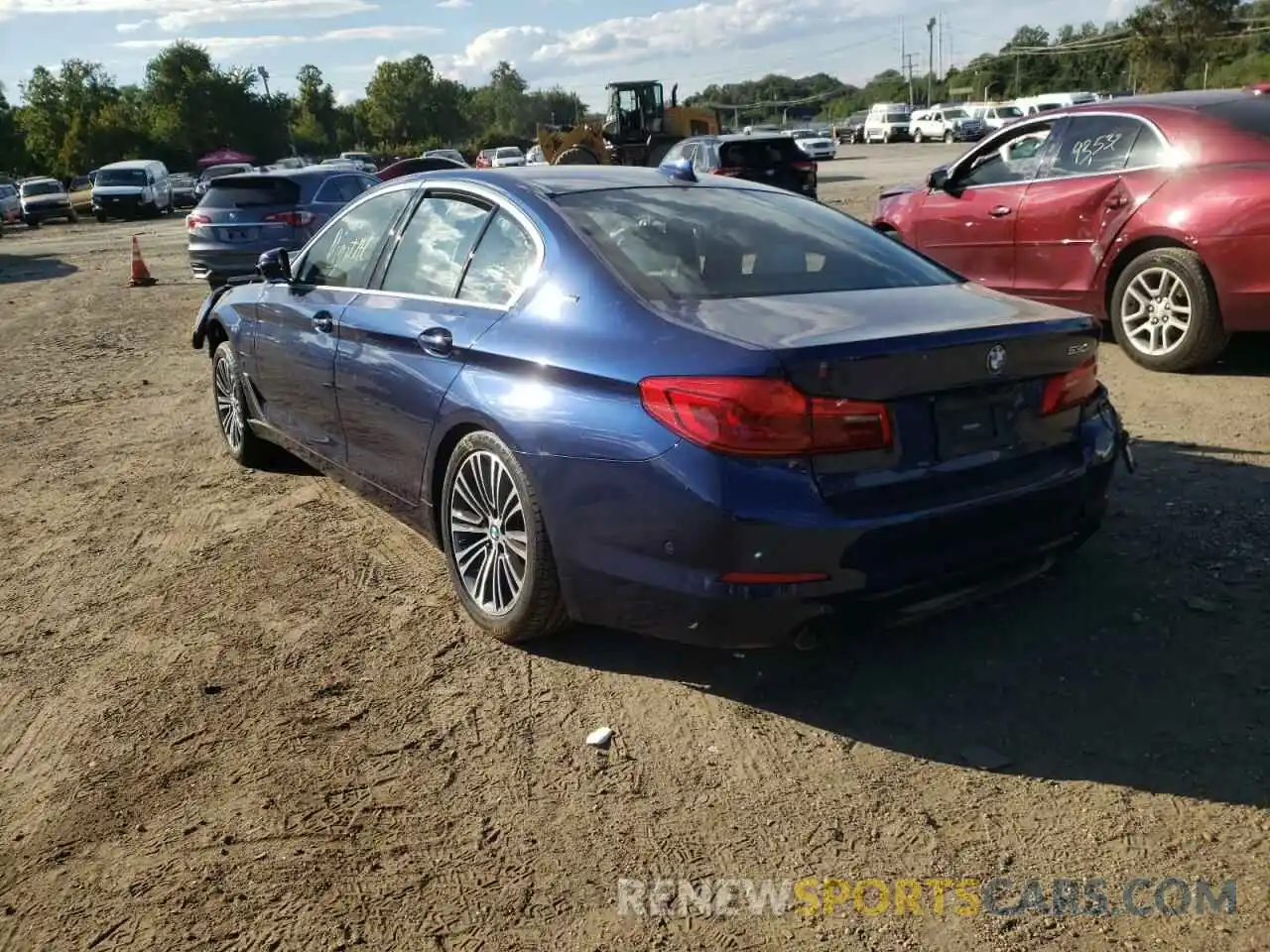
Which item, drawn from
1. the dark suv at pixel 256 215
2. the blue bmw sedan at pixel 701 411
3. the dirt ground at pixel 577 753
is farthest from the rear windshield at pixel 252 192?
the blue bmw sedan at pixel 701 411

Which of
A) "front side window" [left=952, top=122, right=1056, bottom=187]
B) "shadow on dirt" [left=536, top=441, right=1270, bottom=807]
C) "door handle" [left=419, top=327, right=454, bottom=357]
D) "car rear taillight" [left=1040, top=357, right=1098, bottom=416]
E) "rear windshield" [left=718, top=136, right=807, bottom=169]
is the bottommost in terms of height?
"shadow on dirt" [left=536, top=441, right=1270, bottom=807]

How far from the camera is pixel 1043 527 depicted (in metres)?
3.45

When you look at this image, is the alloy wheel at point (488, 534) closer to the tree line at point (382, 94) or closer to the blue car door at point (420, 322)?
the blue car door at point (420, 322)

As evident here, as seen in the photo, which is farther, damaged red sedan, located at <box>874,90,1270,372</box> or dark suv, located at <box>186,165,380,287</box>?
dark suv, located at <box>186,165,380,287</box>

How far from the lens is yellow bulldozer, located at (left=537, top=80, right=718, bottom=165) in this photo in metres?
32.1

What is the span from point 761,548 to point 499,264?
1619 millimetres

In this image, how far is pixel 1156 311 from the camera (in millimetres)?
6902

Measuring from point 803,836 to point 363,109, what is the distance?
117804 mm

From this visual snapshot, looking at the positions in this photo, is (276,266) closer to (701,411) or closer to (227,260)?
(701,411)

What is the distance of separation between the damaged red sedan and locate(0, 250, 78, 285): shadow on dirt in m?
17.9

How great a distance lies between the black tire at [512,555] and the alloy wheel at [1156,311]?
484 cm

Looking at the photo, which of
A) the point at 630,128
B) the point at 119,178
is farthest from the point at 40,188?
the point at 630,128

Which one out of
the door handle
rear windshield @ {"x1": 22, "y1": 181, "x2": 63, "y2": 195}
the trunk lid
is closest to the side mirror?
the door handle

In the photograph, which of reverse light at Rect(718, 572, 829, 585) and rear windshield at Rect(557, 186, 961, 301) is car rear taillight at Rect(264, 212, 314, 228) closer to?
rear windshield at Rect(557, 186, 961, 301)
